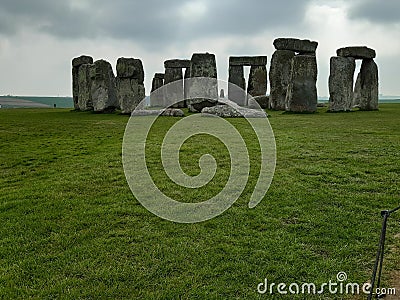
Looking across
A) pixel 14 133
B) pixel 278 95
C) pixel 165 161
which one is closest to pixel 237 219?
pixel 165 161

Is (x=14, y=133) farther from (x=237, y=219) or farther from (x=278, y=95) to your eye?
(x=278, y=95)

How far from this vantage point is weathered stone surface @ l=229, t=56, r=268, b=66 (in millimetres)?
23000

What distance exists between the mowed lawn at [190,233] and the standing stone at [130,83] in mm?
9285

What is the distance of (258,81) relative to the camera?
2320cm

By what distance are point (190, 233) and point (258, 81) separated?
66.4ft

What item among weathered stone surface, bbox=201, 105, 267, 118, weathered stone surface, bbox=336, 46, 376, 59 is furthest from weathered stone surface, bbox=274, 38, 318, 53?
weathered stone surface, bbox=201, 105, 267, 118

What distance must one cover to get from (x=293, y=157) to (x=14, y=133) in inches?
295

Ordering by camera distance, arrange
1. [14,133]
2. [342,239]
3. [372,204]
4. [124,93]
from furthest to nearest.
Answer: [124,93]
[14,133]
[372,204]
[342,239]

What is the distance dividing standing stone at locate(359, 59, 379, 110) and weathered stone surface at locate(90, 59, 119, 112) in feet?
34.6

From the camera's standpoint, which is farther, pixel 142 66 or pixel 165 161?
pixel 142 66

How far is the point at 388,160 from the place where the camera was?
613cm

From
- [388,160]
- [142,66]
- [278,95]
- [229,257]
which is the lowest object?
[229,257]

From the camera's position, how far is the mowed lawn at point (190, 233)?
120 inches

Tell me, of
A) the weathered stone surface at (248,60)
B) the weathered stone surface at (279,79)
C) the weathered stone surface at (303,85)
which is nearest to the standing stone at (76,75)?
the weathered stone surface at (248,60)
